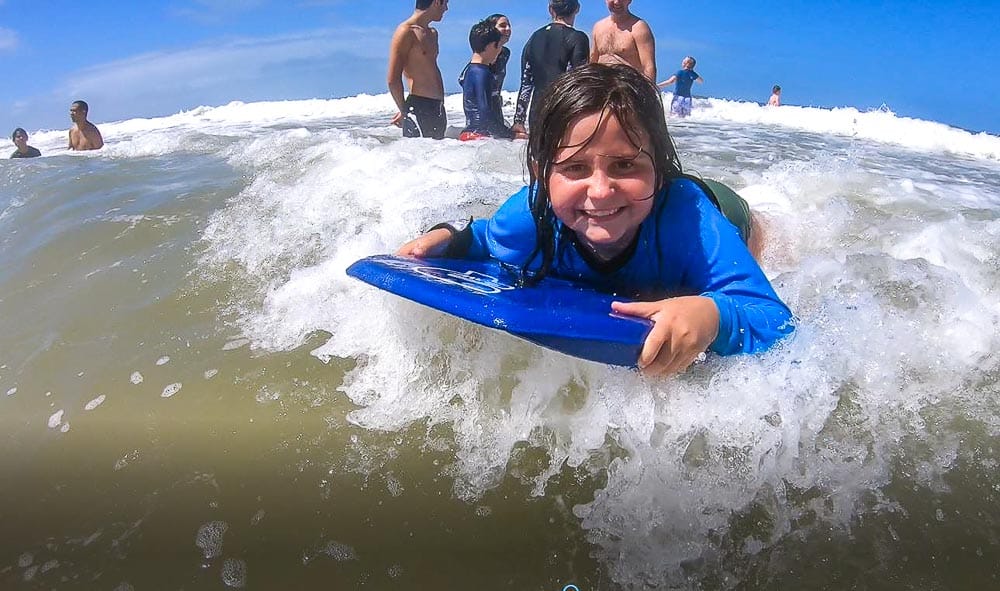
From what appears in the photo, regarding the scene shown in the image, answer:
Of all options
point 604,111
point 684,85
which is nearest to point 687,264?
point 604,111

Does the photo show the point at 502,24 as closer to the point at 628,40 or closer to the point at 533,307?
the point at 628,40

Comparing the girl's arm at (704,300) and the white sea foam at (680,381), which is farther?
the white sea foam at (680,381)

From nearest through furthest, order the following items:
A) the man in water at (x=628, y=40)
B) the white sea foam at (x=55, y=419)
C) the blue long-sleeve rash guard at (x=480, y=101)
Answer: the white sea foam at (x=55, y=419) → the man in water at (x=628, y=40) → the blue long-sleeve rash guard at (x=480, y=101)

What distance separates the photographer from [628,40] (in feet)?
17.0

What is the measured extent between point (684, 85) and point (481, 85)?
8.93m

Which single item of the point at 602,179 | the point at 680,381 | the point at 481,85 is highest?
the point at 481,85

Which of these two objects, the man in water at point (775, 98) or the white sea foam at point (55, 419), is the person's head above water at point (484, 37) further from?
the man in water at point (775, 98)

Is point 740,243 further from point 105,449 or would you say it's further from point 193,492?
point 105,449

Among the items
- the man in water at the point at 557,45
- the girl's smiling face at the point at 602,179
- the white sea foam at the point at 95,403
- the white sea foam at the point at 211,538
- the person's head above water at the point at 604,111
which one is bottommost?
the white sea foam at the point at 211,538

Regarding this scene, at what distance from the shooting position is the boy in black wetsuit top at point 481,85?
19.8ft

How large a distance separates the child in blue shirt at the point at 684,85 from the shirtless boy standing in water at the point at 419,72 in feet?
27.3

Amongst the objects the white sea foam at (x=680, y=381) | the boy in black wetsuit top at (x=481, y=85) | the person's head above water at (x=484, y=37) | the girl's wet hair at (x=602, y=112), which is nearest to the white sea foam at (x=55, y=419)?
the white sea foam at (x=680, y=381)

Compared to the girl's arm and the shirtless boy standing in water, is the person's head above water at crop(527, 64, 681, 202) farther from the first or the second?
the shirtless boy standing in water

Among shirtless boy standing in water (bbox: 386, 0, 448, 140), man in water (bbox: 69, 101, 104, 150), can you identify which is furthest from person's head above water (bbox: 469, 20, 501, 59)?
man in water (bbox: 69, 101, 104, 150)
